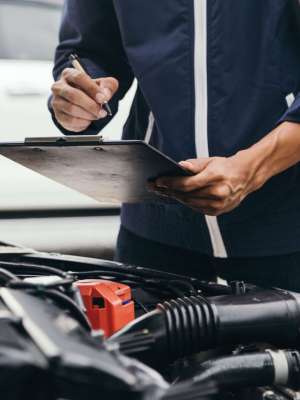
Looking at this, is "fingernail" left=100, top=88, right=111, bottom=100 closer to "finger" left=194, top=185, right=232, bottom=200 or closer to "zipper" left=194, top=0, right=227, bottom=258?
"zipper" left=194, top=0, right=227, bottom=258

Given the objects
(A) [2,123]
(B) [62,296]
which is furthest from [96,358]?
(A) [2,123]

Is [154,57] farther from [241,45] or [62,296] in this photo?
[62,296]

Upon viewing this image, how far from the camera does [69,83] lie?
1447 mm

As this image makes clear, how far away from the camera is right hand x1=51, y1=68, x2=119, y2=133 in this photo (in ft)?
4.66

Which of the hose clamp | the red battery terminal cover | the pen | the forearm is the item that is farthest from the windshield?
the hose clamp

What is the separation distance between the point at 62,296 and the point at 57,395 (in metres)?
0.18

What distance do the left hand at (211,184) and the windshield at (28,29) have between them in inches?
87.9

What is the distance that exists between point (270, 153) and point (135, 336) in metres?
0.51

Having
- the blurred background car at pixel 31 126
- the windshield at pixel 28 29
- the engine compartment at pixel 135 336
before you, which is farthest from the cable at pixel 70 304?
the windshield at pixel 28 29

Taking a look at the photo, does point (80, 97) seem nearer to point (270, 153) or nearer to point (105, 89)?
point (105, 89)

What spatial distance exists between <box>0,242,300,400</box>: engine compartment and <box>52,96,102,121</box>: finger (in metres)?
0.32

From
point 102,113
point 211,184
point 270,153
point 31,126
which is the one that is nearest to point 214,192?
point 211,184

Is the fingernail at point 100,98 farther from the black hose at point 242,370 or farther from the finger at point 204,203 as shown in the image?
the black hose at point 242,370

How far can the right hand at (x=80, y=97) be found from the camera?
1421 millimetres
